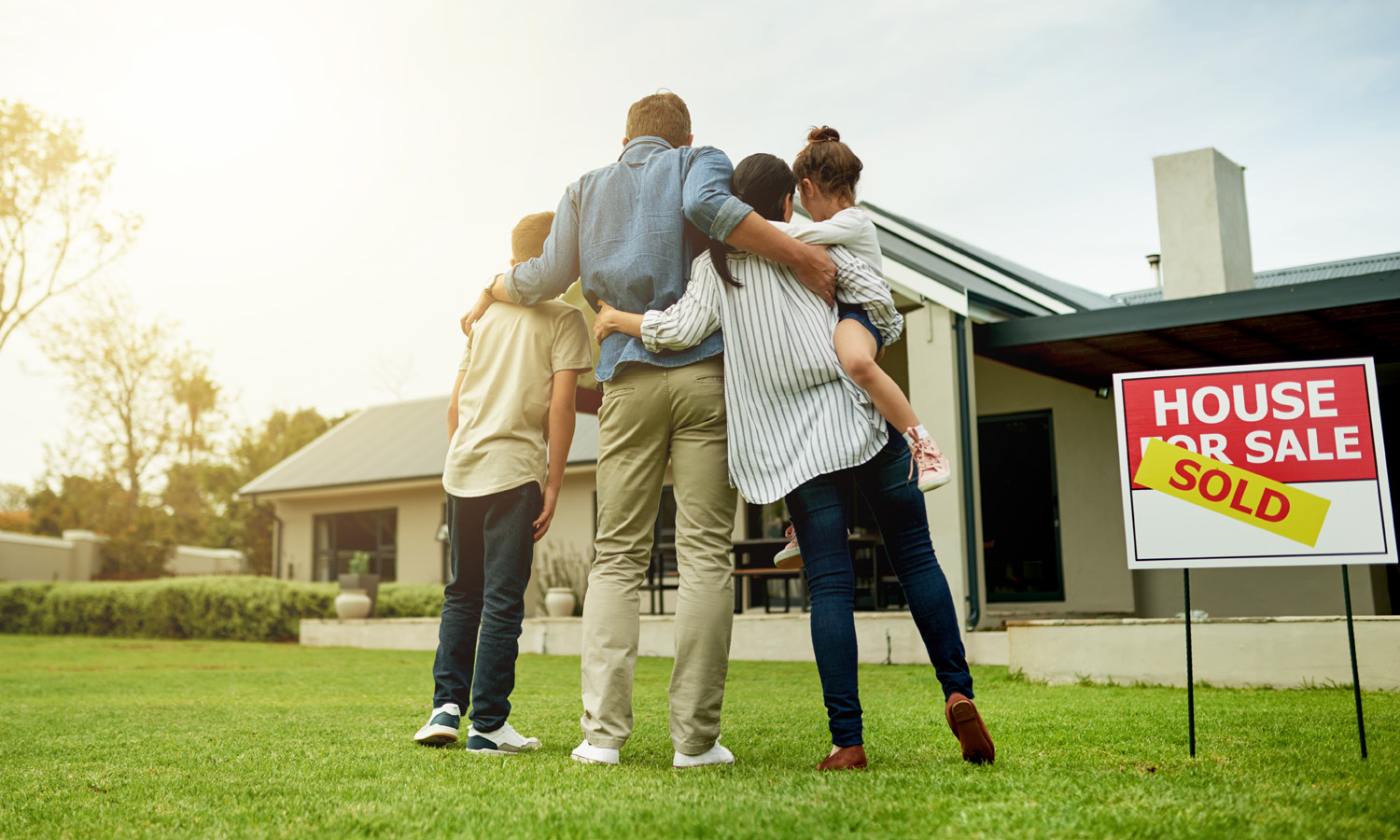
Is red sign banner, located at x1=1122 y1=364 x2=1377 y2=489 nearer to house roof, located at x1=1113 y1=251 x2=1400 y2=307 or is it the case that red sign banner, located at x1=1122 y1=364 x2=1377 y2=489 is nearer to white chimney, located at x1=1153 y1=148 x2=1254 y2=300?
white chimney, located at x1=1153 y1=148 x2=1254 y2=300

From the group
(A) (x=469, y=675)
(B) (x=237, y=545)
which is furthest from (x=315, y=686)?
(B) (x=237, y=545)

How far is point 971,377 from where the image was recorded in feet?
25.0

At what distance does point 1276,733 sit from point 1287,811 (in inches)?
56.6

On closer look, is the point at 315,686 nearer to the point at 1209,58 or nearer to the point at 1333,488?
the point at 1333,488

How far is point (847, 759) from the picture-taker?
245cm

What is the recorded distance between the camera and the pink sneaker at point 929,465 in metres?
2.55

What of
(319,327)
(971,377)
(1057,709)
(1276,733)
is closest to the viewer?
(1276,733)

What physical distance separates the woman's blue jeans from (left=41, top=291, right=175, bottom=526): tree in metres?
29.0

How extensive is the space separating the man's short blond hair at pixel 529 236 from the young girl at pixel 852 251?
0.95m

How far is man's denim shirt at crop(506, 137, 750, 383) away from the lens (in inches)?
109

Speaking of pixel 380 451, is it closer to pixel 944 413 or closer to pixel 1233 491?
pixel 944 413

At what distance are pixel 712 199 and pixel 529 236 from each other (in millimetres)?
907

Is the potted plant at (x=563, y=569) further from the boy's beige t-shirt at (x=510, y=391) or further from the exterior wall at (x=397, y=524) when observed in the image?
the boy's beige t-shirt at (x=510, y=391)

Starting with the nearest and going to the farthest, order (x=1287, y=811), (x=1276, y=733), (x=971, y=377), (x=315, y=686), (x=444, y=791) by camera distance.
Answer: (x=1287, y=811) → (x=444, y=791) → (x=1276, y=733) → (x=315, y=686) → (x=971, y=377)
